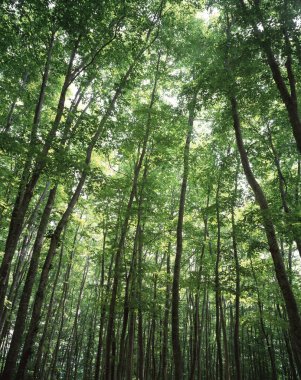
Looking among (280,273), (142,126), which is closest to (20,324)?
(280,273)

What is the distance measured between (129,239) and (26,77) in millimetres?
8335

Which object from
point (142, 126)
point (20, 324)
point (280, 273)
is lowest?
point (20, 324)

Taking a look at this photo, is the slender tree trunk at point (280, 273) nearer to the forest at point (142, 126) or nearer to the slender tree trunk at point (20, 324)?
the forest at point (142, 126)

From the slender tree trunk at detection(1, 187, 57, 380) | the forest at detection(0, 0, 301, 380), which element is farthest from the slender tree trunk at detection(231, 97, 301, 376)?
the slender tree trunk at detection(1, 187, 57, 380)

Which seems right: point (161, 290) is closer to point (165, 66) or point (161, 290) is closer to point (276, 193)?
point (276, 193)

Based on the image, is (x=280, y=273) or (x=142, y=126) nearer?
(x=280, y=273)

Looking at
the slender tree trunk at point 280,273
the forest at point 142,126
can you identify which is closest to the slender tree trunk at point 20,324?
the forest at point 142,126

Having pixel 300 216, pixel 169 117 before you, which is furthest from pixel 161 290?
pixel 300 216

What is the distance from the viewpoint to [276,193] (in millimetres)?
15188

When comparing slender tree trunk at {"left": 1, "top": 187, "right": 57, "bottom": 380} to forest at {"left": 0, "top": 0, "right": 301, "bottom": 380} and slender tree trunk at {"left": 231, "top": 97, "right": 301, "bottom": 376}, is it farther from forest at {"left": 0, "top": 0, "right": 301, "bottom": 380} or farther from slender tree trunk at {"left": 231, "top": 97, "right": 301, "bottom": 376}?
slender tree trunk at {"left": 231, "top": 97, "right": 301, "bottom": 376}

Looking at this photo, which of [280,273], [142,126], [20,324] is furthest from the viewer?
[142,126]

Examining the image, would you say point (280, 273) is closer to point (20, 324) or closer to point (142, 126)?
point (20, 324)

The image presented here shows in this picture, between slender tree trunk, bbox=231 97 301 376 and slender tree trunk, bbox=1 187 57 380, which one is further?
slender tree trunk, bbox=1 187 57 380

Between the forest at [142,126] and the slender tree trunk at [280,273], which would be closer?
the slender tree trunk at [280,273]
